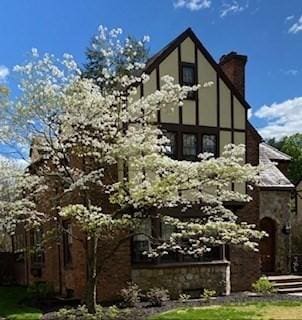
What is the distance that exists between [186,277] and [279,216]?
768 cm

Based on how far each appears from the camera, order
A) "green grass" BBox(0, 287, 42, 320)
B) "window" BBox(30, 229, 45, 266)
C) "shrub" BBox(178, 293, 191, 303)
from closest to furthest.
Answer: "green grass" BBox(0, 287, 42, 320), "shrub" BBox(178, 293, 191, 303), "window" BBox(30, 229, 45, 266)

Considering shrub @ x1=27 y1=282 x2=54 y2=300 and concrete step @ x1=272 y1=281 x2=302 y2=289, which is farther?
concrete step @ x1=272 y1=281 x2=302 y2=289

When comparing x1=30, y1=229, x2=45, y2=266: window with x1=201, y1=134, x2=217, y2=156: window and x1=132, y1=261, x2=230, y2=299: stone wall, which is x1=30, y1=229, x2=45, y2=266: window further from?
x1=201, y1=134, x2=217, y2=156: window

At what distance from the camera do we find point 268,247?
70.3 ft

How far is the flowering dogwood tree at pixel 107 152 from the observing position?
39.0 feet

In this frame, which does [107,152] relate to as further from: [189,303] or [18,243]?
[18,243]

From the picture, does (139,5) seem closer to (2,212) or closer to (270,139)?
(2,212)

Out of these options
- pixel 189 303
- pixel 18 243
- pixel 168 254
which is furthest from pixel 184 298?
pixel 18 243

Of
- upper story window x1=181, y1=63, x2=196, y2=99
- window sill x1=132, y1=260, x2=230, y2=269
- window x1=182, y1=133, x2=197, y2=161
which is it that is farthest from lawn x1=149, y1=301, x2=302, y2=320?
upper story window x1=181, y1=63, x2=196, y2=99

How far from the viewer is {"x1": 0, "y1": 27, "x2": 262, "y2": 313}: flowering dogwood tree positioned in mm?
11883

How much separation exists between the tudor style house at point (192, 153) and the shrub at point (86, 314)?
Result: 2.44 m

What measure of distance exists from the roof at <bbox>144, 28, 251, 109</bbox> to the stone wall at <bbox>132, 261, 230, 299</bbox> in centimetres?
574

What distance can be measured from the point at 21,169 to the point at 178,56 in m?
6.27

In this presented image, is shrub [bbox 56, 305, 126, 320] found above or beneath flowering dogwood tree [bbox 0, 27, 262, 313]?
beneath
